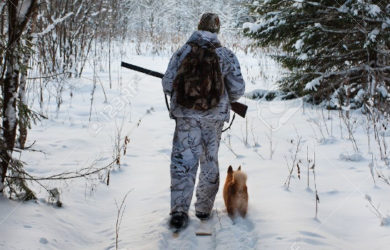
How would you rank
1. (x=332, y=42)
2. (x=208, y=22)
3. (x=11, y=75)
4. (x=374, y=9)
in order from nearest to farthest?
(x=11, y=75), (x=208, y=22), (x=374, y=9), (x=332, y=42)

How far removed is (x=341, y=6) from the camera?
475 cm

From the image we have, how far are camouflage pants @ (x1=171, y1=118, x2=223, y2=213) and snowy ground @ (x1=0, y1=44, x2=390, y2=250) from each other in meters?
0.18

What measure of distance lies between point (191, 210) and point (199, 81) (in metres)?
1.11

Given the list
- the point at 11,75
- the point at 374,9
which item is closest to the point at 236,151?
the point at 374,9

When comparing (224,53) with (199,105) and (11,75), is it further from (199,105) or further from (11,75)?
(11,75)

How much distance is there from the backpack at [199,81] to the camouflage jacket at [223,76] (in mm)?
84

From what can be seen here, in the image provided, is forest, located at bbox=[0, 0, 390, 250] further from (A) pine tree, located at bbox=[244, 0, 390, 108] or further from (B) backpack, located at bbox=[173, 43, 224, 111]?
(B) backpack, located at bbox=[173, 43, 224, 111]

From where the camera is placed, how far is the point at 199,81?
2432mm

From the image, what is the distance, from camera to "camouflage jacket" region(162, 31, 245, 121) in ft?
8.39

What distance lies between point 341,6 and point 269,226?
11.8ft

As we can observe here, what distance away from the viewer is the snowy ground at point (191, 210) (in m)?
2.29

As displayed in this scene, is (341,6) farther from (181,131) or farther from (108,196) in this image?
(108,196)

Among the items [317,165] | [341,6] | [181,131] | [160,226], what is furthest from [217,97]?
[341,6]

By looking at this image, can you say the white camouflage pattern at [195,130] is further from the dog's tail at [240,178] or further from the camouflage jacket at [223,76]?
the dog's tail at [240,178]
